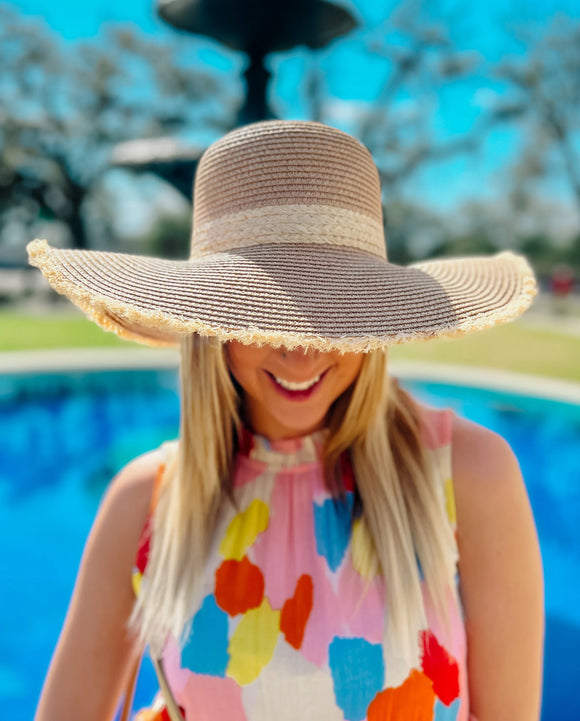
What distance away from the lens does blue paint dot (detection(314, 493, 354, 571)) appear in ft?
3.71

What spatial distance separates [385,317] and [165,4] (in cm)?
438

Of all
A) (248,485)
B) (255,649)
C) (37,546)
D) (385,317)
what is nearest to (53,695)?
(255,649)

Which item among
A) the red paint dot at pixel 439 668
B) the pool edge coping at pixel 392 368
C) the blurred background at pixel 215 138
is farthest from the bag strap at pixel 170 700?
the pool edge coping at pixel 392 368

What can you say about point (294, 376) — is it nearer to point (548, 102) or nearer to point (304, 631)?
point (304, 631)

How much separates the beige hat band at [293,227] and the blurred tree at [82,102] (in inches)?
1046

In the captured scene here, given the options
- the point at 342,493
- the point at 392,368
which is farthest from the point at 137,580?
the point at 392,368

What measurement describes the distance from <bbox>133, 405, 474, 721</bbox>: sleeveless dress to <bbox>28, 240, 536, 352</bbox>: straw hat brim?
0.34m

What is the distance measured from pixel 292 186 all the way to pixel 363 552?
73cm

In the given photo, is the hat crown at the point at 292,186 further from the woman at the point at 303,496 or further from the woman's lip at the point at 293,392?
the woman's lip at the point at 293,392

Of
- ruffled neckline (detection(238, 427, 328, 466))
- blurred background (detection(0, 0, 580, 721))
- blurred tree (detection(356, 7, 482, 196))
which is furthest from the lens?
blurred tree (detection(356, 7, 482, 196))

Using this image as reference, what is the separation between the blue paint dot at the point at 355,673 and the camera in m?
1.02

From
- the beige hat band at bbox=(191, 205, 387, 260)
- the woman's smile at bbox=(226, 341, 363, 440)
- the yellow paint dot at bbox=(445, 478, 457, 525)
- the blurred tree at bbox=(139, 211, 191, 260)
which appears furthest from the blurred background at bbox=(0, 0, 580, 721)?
the beige hat band at bbox=(191, 205, 387, 260)

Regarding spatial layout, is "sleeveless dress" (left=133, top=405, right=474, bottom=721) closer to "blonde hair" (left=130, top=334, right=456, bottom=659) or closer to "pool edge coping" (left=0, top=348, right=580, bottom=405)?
"blonde hair" (left=130, top=334, right=456, bottom=659)

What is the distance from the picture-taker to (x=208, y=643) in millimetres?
1074
